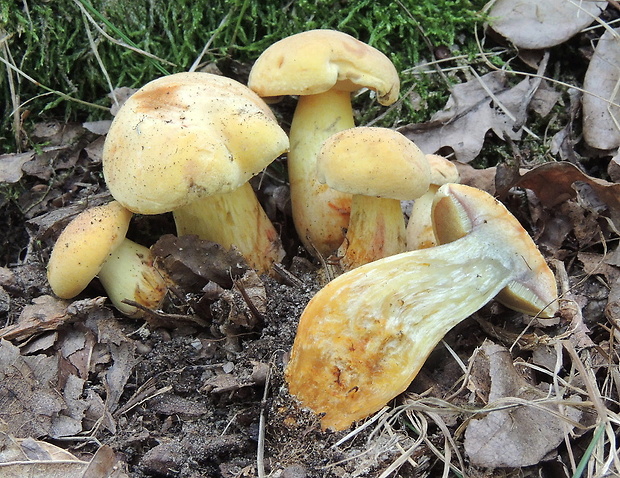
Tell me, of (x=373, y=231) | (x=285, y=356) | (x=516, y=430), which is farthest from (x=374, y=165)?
(x=516, y=430)

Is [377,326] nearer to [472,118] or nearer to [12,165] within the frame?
[472,118]

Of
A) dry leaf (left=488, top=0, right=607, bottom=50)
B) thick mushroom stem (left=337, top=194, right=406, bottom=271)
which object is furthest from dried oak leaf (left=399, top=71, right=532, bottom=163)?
thick mushroom stem (left=337, top=194, right=406, bottom=271)

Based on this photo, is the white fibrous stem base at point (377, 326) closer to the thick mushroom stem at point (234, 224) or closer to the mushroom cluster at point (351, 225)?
the mushroom cluster at point (351, 225)

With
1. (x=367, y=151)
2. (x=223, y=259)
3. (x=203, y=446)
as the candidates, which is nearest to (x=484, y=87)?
(x=367, y=151)

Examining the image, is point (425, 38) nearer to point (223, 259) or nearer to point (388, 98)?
point (388, 98)

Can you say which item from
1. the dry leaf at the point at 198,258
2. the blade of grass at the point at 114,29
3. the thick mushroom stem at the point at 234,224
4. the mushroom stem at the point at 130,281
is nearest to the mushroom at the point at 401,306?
the dry leaf at the point at 198,258

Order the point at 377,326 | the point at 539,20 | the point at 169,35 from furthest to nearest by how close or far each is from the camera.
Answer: the point at 539,20 → the point at 169,35 → the point at 377,326
